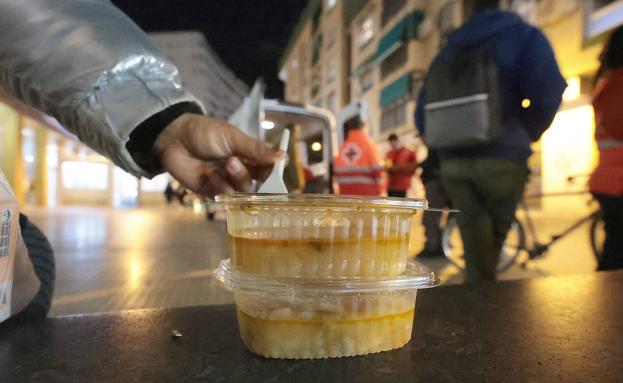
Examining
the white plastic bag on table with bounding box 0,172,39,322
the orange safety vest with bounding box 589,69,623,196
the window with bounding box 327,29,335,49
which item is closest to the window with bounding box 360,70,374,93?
the window with bounding box 327,29,335,49

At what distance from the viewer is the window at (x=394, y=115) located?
59.7 ft

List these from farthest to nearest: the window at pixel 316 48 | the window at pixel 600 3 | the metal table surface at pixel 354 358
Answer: the window at pixel 316 48, the window at pixel 600 3, the metal table surface at pixel 354 358

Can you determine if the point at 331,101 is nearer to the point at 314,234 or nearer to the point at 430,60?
the point at 430,60

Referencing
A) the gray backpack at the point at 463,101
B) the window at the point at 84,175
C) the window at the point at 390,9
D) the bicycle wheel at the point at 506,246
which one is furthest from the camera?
the window at the point at 84,175

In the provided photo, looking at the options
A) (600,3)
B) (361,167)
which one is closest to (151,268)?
(361,167)

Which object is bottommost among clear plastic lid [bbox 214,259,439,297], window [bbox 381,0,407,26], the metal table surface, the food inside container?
the metal table surface

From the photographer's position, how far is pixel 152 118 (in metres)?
1.10

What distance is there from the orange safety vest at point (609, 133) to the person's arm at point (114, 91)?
2.31m

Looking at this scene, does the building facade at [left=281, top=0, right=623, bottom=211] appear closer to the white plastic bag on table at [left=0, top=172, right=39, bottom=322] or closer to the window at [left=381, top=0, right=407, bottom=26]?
the window at [left=381, top=0, right=407, bottom=26]

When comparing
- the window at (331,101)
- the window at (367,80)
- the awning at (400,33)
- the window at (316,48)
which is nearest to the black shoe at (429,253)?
the awning at (400,33)

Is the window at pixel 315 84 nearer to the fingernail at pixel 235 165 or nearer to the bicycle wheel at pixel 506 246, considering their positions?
the bicycle wheel at pixel 506 246

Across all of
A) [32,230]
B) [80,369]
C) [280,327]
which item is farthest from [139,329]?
Answer: [32,230]

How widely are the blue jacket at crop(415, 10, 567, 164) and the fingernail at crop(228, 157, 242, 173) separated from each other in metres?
1.99

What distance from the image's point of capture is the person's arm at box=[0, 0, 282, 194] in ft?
3.15
